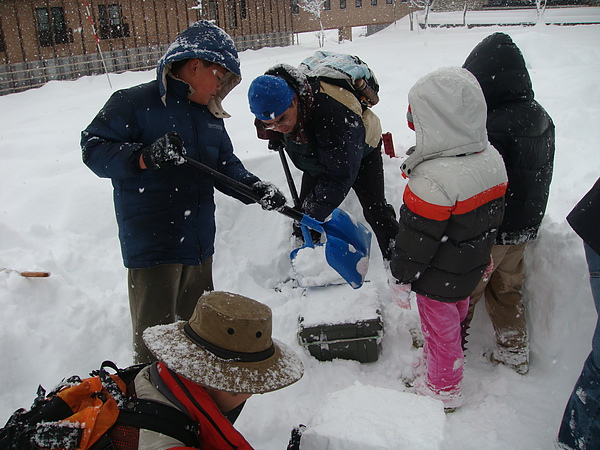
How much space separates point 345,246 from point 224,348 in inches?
63.2

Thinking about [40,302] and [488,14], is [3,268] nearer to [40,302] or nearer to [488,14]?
[40,302]

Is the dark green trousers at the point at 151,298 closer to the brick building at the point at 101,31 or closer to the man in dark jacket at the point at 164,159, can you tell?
the man in dark jacket at the point at 164,159

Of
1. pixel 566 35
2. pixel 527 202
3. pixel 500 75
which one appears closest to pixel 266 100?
pixel 500 75

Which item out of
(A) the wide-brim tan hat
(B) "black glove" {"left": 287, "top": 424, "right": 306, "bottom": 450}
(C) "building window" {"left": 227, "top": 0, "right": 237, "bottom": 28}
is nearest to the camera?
(A) the wide-brim tan hat

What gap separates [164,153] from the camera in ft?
6.42

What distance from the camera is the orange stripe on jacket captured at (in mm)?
1967

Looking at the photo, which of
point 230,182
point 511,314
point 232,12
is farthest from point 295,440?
point 232,12

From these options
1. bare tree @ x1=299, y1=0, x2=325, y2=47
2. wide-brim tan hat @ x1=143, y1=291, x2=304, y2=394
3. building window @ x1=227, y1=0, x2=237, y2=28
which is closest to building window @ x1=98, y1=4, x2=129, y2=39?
building window @ x1=227, y1=0, x2=237, y2=28

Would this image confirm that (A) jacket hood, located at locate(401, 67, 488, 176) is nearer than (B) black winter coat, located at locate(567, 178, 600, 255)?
No

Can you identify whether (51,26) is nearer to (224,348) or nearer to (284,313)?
(284,313)

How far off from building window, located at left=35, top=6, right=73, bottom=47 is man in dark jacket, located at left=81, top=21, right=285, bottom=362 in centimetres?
1584

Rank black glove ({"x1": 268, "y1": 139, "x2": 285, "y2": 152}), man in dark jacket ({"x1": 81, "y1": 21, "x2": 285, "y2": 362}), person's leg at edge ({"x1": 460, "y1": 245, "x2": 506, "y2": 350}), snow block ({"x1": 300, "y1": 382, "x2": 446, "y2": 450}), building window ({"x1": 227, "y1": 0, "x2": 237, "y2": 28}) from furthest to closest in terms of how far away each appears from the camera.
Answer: building window ({"x1": 227, "y1": 0, "x2": 237, "y2": 28}), black glove ({"x1": 268, "y1": 139, "x2": 285, "y2": 152}), person's leg at edge ({"x1": 460, "y1": 245, "x2": 506, "y2": 350}), man in dark jacket ({"x1": 81, "y1": 21, "x2": 285, "y2": 362}), snow block ({"x1": 300, "y1": 382, "x2": 446, "y2": 450})

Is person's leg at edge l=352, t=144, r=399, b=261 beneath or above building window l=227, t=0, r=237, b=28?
beneath

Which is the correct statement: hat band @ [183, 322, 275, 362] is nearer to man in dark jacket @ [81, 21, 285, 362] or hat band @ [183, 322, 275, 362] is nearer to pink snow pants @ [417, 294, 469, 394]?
man in dark jacket @ [81, 21, 285, 362]
